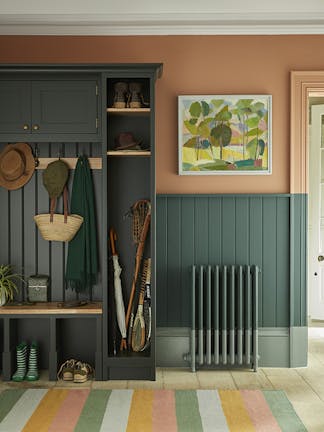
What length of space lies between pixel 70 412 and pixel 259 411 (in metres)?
1.17

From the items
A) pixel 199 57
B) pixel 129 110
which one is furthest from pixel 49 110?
pixel 199 57

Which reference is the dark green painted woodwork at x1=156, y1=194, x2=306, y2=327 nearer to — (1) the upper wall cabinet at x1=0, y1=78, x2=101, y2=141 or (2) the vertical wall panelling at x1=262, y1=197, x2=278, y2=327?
(2) the vertical wall panelling at x1=262, y1=197, x2=278, y2=327

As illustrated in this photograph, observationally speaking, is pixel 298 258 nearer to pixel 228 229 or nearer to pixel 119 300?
pixel 228 229

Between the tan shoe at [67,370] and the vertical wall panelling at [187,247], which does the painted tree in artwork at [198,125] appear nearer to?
the vertical wall panelling at [187,247]

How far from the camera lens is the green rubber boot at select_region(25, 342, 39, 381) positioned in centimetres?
457

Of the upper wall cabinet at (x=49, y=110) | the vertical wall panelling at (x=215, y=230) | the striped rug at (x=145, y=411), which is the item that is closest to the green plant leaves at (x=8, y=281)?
the striped rug at (x=145, y=411)

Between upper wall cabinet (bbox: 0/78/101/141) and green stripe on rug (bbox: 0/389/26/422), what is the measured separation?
70.0 inches

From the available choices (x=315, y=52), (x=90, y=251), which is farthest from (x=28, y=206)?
(x=315, y=52)

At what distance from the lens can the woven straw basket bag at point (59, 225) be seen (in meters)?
4.66

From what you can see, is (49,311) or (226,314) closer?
(49,311)

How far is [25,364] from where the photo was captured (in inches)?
183

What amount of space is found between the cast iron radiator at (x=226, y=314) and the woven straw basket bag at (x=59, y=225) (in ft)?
3.12

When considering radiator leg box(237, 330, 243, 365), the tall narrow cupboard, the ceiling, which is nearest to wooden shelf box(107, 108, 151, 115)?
the tall narrow cupboard

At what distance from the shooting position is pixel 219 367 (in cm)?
485
